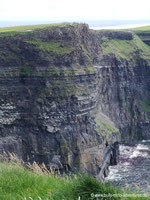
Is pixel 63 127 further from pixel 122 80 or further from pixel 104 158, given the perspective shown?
pixel 122 80

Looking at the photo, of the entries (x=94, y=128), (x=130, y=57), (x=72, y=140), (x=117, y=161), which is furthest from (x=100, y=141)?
(x=130, y=57)

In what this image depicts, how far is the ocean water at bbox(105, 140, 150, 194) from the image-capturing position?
184ft

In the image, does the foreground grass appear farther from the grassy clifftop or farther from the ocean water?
the grassy clifftop

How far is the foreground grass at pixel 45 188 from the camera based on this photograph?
988 centimetres

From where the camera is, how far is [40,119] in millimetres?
51781

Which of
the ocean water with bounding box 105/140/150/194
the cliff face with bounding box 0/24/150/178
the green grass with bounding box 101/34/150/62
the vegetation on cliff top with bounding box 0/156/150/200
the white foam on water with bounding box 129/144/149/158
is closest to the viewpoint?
the vegetation on cliff top with bounding box 0/156/150/200

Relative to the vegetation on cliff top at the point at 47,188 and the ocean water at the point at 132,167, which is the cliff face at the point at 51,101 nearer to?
the ocean water at the point at 132,167

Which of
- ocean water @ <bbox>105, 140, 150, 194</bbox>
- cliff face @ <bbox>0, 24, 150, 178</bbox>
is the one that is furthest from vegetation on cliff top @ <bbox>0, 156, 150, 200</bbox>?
ocean water @ <bbox>105, 140, 150, 194</bbox>

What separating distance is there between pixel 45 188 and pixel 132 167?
5600 cm

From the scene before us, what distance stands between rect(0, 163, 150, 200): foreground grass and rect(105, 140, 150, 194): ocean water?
3959 centimetres

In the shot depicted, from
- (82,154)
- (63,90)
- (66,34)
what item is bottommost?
(82,154)

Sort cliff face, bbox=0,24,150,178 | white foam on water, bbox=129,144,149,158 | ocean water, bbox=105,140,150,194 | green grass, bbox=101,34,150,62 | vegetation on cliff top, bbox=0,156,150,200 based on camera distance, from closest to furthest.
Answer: vegetation on cliff top, bbox=0,156,150,200 < cliff face, bbox=0,24,150,178 < ocean water, bbox=105,140,150,194 < white foam on water, bbox=129,144,149,158 < green grass, bbox=101,34,150,62

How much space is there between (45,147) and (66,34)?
714 inches

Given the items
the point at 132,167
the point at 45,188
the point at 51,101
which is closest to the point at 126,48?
the point at 132,167
